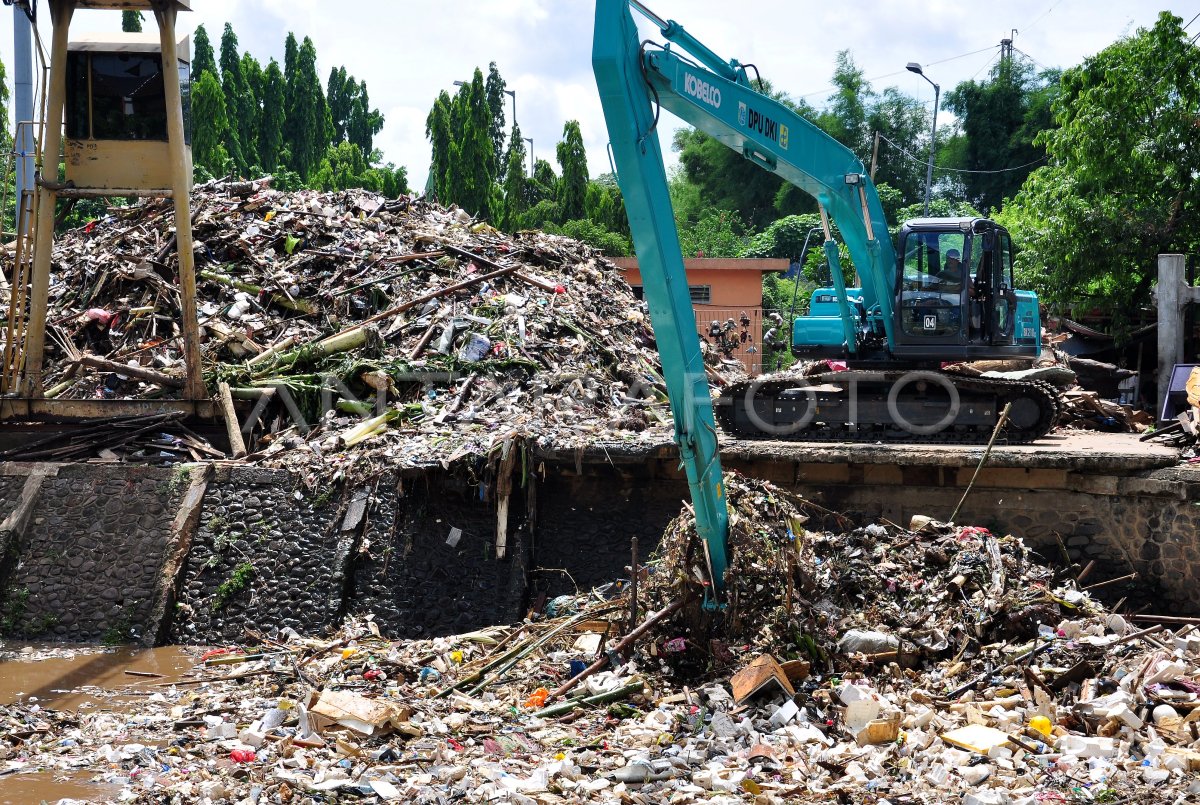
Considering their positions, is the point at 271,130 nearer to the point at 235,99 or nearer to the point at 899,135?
the point at 235,99

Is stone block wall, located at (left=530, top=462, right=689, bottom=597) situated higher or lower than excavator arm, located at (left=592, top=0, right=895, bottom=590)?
lower

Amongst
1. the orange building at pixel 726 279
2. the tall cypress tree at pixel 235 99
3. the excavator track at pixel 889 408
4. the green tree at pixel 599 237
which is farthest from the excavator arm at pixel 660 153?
the tall cypress tree at pixel 235 99

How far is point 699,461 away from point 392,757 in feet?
8.04

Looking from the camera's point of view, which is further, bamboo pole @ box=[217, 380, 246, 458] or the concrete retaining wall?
bamboo pole @ box=[217, 380, 246, 458]

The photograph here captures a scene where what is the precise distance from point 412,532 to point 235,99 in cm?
2720

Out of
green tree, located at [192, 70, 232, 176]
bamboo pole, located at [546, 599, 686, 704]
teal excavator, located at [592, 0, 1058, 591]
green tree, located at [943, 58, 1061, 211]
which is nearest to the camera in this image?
bamboo pole, located at [546, 599, 686, 704]

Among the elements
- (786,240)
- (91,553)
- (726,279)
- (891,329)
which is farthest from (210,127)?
(891,329)

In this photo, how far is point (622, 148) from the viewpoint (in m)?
6.41

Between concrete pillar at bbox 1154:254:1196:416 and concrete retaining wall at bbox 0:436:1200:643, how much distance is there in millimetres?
6543

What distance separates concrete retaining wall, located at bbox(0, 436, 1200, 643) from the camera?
357 inches

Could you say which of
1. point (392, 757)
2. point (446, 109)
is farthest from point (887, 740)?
point (446, 109)

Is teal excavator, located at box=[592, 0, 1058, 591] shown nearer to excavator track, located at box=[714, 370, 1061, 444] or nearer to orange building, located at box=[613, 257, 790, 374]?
excavator track, located at box=[714, 370, 1061, 444]

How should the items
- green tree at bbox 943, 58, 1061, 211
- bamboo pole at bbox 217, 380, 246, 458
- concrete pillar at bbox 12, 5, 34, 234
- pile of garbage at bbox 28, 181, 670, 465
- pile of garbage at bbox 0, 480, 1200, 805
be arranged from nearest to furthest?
1. pile of garbage at bbox 0, 480, 1200, 805
2. bamboo pole at bbox 217, 380, 246, 458
3. pile of garbage at bbox 28, 181, 670, 465
4. concrete pillar at bbox 12, 5, 34, 234
5. green tree at bbox 943, 58, 1061, 211

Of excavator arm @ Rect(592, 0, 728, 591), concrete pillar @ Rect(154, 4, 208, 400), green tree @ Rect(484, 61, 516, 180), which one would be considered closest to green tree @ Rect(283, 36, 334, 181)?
green tree @ Rect(484, 61, 516, 180)
